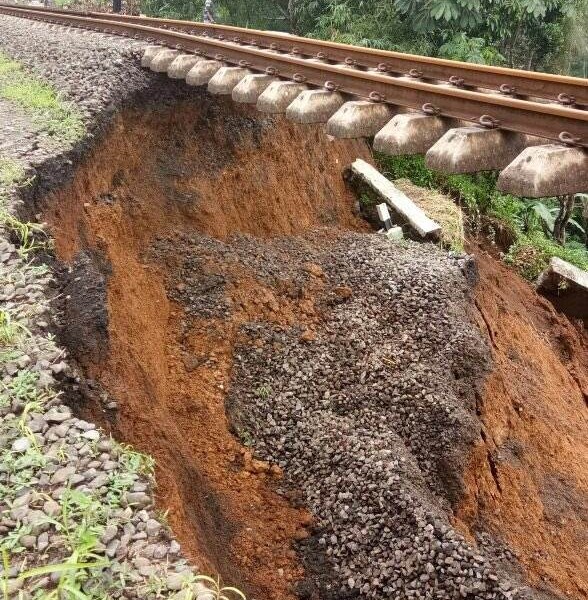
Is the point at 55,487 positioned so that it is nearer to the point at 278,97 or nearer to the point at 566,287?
the point at 278,97

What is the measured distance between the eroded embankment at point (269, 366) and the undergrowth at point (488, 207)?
9.64 feet

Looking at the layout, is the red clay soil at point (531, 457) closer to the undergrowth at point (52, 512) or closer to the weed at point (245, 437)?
the weed at point (245, 437)

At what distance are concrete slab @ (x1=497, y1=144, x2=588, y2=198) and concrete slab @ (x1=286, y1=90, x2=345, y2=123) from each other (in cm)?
236

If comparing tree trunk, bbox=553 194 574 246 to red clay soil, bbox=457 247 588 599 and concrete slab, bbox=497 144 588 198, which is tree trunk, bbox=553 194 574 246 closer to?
red clay soil, bbox=457 247 588 599

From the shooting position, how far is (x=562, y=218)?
41.9 ft

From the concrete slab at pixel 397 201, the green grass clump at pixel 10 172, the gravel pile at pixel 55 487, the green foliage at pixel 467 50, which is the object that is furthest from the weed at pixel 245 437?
the green foliage at pixel 467 50

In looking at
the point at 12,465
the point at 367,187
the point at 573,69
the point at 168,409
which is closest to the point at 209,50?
the point at 367,187

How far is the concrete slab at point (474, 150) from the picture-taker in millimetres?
4121

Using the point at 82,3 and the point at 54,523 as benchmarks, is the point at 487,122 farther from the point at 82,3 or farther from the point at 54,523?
the point at 82,3

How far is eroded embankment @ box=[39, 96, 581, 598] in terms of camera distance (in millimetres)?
4980

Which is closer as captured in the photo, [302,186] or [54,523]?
[54,523]

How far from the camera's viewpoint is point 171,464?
189 inches

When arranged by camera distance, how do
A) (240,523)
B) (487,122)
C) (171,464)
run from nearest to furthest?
(487,122) < (171,464) < (240,523)

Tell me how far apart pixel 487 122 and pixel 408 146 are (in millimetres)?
602
